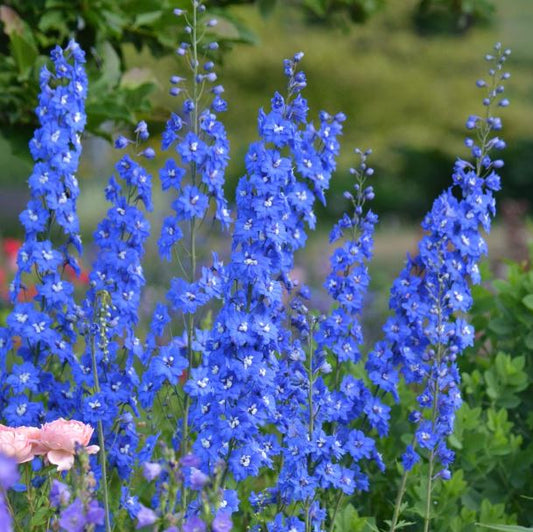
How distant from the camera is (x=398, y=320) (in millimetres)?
2992

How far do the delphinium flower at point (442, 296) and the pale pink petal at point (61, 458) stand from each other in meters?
1.01

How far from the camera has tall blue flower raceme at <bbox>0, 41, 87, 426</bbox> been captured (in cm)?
284

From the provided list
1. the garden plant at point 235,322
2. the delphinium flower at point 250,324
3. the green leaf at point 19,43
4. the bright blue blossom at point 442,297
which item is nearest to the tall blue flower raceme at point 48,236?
the garden plant at point 235,322

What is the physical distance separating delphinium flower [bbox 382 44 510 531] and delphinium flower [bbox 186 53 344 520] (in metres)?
0.47

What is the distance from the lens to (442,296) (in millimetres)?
2896

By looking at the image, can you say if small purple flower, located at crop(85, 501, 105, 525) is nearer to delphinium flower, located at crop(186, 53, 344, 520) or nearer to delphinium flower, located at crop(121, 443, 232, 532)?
delphinium flower, located at crop(121, 443, 232, 532)

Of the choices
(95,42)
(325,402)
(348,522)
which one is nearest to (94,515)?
(325,402)

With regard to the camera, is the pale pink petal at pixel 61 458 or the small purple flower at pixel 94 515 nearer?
the small purple flower at pixel 94 515

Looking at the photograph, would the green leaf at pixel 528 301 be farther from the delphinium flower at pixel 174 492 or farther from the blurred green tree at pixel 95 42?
the delphinium flower at pixel 174 492

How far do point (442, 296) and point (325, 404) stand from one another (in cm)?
49

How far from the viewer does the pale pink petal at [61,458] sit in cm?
231

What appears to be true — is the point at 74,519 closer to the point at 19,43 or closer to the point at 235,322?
the point at 235,322

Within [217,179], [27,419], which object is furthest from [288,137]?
[27,419]

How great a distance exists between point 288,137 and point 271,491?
101cm
